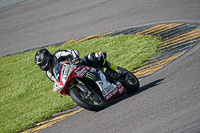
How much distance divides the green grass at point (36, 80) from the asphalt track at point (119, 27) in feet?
2.90

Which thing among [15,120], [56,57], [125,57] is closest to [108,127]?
[56,57]

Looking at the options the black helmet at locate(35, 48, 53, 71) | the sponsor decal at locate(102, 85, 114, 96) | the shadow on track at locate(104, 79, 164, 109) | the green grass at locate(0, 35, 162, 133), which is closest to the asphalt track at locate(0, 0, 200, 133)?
the shadow on track at locate(104, 79, 164, 109)

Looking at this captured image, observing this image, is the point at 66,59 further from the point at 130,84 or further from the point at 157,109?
the point at 157,109

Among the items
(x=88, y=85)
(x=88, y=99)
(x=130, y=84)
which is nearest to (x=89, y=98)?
(x=88, y=99)

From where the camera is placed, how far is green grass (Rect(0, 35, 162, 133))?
834cm

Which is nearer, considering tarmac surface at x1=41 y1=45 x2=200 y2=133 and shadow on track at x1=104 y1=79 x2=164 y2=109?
tarmac surface at x1=41 y1=45 x2=200 y2=133

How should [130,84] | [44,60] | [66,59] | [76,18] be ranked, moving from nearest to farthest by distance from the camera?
[44,60]
[130,84]
[66,59]
[76,18]

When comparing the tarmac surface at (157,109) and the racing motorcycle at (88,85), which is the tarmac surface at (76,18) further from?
the racing motorcycle at (88,85)

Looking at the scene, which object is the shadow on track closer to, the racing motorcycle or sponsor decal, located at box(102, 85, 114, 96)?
the racing motorcycle

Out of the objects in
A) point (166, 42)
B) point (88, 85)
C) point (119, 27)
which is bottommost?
point (88, 85)

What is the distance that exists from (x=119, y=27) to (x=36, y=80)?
3.44 m

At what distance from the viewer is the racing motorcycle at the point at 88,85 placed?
21.6 feet

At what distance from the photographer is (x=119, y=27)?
39.5ft

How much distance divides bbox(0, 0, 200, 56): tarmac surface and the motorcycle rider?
171 inches
